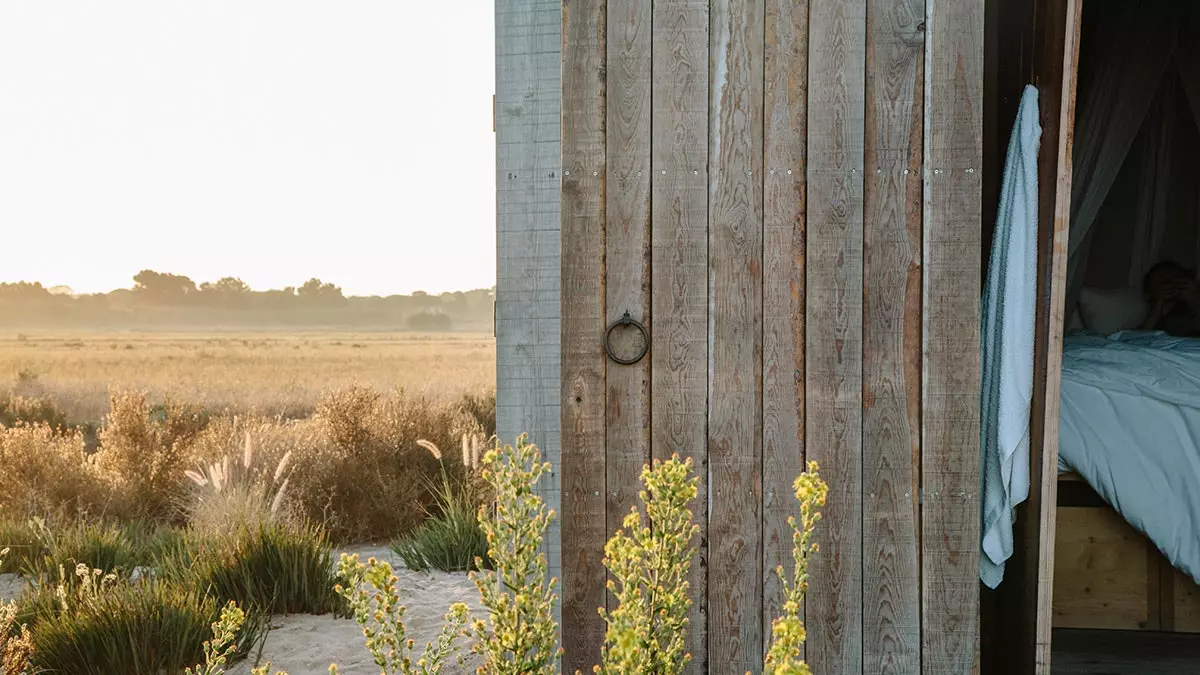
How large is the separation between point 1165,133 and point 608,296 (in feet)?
15.3

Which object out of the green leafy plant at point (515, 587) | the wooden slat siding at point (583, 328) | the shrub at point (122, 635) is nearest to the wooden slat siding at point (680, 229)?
the wooden slat siding at point (583, 328)

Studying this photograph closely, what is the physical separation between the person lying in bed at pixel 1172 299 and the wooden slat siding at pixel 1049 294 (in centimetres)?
354

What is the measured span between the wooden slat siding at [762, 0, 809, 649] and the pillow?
400 cm

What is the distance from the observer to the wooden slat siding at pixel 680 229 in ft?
7.73

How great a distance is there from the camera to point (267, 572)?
437 cm

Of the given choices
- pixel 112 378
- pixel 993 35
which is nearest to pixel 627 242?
pixel 993 35

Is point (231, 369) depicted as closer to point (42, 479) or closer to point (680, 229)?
point (42, 479)

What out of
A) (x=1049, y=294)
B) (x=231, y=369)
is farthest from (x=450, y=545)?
(x=231, y=369)

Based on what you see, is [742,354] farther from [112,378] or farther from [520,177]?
[112,378]

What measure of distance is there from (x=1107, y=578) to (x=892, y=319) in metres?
1.77

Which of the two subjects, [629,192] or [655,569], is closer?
[655,569]

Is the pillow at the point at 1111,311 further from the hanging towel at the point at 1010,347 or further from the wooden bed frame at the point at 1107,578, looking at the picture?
the hanging towel at the point at 1010,347

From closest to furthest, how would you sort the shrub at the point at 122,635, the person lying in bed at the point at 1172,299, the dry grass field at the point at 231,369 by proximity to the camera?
the shrub at the point at 122,635 → the person lying in bed at the point at 1172,299 → the dry grass field at the point at 231,369

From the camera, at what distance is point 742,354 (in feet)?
7.75
